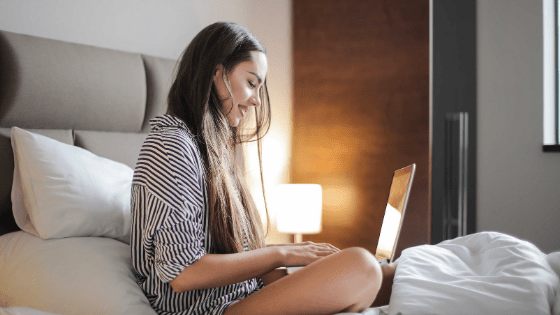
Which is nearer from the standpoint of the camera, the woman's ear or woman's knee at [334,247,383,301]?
woman's knee at [334,247,383,301]

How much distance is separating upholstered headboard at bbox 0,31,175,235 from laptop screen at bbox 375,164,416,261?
0.95 meters

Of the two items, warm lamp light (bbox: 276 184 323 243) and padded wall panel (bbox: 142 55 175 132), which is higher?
padded wall panel (bbox: 142 55 175 132)

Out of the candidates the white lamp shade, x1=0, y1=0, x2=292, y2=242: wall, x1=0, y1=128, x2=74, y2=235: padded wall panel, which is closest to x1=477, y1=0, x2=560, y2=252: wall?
the white lamp shade

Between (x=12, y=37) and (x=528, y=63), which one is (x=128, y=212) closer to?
(x=12, y=37)

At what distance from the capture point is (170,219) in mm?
1008

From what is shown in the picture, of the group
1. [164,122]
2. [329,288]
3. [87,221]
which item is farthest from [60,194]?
[329,288]

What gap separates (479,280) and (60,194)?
111 cm

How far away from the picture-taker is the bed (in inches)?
39.0

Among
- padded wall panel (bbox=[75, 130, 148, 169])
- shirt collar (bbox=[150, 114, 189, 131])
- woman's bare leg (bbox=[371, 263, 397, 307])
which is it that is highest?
shirt collar (bbox=[150, 114, 189, 131])

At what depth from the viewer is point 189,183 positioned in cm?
106

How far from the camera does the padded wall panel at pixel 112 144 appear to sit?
1.58 meters

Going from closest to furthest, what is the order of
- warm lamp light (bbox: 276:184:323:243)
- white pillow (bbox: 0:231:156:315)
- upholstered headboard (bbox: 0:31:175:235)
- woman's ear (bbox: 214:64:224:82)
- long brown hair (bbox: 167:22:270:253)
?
1. white pillow (bbox: 0:231:156:315)
2. long brown hair (bbox: 167:22:270:253)
3. woman's ear (bbox: 214:64:224:82)
4. upholstered headboard (bbox: 0:31:175:235)
5. warm lamp light (bbox: 276:184:323:243)

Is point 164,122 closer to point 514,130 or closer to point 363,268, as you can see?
point 363,268

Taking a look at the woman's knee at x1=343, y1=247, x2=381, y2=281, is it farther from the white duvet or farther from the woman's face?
the woman's face
